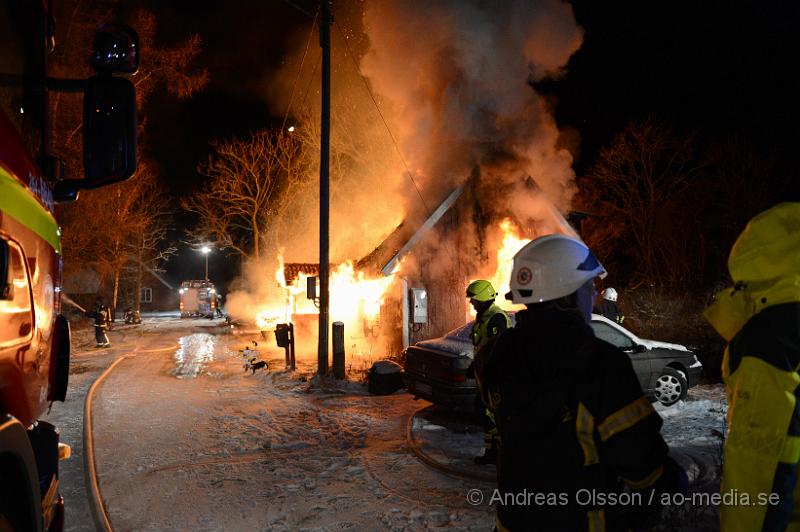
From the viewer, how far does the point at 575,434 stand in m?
1.71

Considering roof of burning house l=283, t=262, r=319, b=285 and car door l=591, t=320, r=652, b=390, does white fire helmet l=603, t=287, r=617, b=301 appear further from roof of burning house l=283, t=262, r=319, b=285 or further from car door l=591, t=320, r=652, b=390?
roof of burning house l=283, t=262, r=319, b=285

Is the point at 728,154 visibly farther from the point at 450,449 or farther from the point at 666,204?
the point at 450,449

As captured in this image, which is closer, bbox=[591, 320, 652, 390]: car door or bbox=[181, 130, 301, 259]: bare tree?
bbox=[591, 320, 652, 390]: car door

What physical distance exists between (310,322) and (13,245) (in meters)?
16.7

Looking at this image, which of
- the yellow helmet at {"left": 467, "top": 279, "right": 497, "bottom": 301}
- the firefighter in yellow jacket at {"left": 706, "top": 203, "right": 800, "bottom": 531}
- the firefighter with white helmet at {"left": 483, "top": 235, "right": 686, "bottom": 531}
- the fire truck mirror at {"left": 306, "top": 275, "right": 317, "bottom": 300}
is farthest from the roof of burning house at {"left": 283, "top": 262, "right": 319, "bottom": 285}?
the firefighter in yellow jacket at {"left": 706, "top": 203, "right": 800, "bottom": 531}

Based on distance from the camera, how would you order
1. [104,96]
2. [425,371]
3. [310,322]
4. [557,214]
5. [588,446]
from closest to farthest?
[588,446] → [104,96] → [425,371] → [557,214] → [310,322]

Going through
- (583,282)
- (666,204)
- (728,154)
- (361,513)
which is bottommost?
(361,513)

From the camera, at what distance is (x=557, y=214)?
1349 cm

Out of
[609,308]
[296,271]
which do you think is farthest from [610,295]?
[296,271]

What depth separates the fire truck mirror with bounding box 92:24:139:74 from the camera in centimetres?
271

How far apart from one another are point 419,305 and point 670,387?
6.86 meters

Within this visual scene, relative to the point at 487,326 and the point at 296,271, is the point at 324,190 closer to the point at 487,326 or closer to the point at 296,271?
the point at 487,326

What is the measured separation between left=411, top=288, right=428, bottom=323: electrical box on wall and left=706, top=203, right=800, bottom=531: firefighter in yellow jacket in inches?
472

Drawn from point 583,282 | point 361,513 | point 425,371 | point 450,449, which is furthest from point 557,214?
point 583,282
